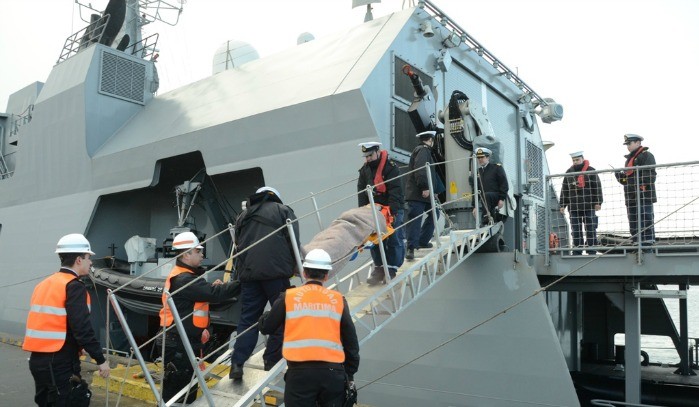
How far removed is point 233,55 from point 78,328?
8.97 m

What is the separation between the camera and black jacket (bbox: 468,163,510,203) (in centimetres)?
537

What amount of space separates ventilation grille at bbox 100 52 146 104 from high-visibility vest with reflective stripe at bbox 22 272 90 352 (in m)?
7.29

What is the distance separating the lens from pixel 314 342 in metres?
2.59

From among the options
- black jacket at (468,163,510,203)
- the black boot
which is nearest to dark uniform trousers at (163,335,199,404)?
the black boot

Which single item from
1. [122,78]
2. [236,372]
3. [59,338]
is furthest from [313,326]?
[122,78]

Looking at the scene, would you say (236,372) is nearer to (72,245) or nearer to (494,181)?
(72,245)

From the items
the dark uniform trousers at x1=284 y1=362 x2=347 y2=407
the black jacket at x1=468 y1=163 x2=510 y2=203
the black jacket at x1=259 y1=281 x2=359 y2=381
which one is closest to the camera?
the dark uniform trousers at x1=284 y1=362 x2=347 y2=407

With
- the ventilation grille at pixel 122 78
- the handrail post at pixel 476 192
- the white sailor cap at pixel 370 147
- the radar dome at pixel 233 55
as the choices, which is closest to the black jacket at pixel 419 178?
the handrail post at pixel 476 192

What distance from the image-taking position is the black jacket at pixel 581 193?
570 centimetres

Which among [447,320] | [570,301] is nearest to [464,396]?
[447,320]

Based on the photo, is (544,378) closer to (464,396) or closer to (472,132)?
(464,396)

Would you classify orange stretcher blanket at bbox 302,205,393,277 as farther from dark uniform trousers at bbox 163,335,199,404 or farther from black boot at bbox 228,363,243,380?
dark uniform trousers at bbox 163,335,199,404

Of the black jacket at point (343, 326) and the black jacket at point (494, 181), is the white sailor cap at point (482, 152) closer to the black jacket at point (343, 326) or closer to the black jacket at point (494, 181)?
the black jacket at point (494, 181)

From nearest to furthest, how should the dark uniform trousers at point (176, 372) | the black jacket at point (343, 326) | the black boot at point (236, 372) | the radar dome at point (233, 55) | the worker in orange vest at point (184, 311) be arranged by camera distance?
the black jacket at point (343, 326)
the black boot at point (236, 372)
the worker in orange vest at point (184, 311)
the dark uniform trousers at point (176, 372)
the radar dome at point (233, 55)
